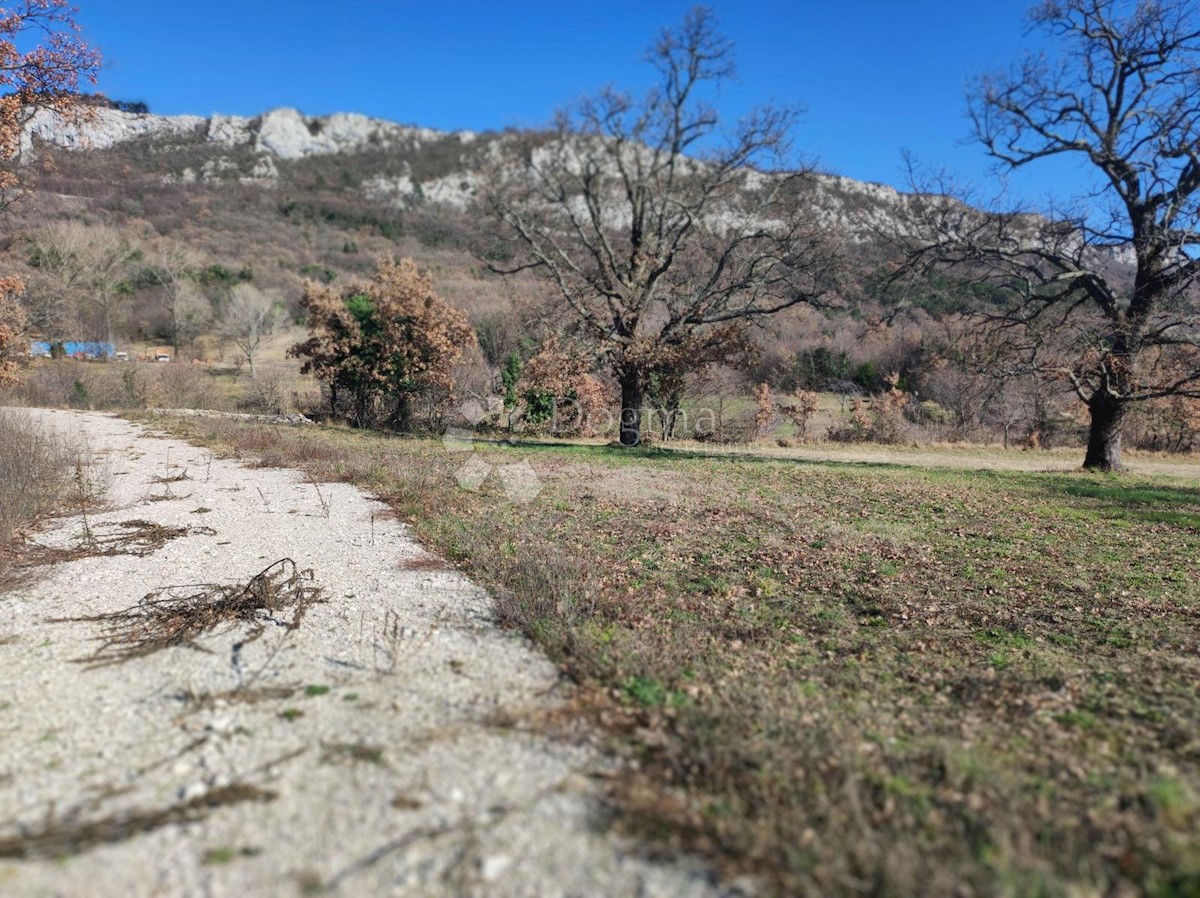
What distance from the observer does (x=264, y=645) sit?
4684 mm

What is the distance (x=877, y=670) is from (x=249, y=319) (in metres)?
47.2

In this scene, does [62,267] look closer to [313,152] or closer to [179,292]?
[179,292]

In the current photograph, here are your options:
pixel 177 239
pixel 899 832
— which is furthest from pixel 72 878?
pixel 177 239

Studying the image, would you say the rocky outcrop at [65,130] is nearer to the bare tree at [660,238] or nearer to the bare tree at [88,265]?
the bare tree at [660,238]

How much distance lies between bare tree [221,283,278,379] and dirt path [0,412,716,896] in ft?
135

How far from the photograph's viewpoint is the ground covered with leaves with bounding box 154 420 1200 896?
8.52 feet

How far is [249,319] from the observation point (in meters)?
43.9

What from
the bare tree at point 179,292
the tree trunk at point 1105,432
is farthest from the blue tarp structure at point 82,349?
the tree trunk at point 1105,432

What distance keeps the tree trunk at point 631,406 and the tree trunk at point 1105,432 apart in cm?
1185

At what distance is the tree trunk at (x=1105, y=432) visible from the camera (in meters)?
17.3

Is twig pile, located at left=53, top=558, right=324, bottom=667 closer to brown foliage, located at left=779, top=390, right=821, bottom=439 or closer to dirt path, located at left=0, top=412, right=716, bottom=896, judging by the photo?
dirt path, located at left=0, top=412, right=716, bottom=896

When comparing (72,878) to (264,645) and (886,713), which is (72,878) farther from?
(886,713)

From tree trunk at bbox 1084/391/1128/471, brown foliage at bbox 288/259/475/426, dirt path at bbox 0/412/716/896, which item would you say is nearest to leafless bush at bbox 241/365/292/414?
brown foliage at bbox 288/259/475/426

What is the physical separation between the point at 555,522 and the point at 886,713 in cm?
538
